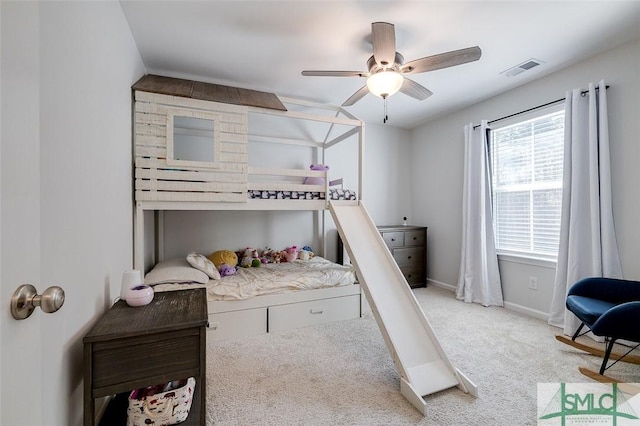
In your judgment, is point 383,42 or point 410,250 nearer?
point 383,42

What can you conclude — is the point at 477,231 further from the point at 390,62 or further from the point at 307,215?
the point at 390,62

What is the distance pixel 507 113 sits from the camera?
3344 mm

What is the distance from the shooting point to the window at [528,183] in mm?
2926

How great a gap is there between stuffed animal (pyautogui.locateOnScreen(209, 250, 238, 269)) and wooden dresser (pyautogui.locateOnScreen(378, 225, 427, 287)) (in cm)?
204

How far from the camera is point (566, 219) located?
268cm

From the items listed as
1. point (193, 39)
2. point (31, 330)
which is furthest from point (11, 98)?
point (193, 39)

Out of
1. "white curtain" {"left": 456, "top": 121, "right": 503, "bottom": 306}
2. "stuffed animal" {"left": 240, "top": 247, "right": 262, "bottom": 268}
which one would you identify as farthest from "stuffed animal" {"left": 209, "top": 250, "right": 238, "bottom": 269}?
"white curtain" {"left": 456, "top": 121, "right": 503, "bottom": 306}

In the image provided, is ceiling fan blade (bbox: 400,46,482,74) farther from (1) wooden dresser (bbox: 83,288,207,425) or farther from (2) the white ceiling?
(1) wooden dresser (bbox: 83,288,207,425)

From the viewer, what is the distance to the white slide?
5.82 feet

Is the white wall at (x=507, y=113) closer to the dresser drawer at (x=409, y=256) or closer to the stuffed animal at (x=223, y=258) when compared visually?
the dresser drawer at (x=409, y=256)

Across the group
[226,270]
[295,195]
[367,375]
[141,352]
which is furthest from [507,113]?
[141,352]

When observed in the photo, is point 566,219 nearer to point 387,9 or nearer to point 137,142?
point 387,9

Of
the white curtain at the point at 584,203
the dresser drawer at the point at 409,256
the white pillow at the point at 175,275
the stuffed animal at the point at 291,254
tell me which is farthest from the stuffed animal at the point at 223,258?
the white curtain at the point at 584,203

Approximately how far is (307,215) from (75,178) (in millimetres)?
2967
